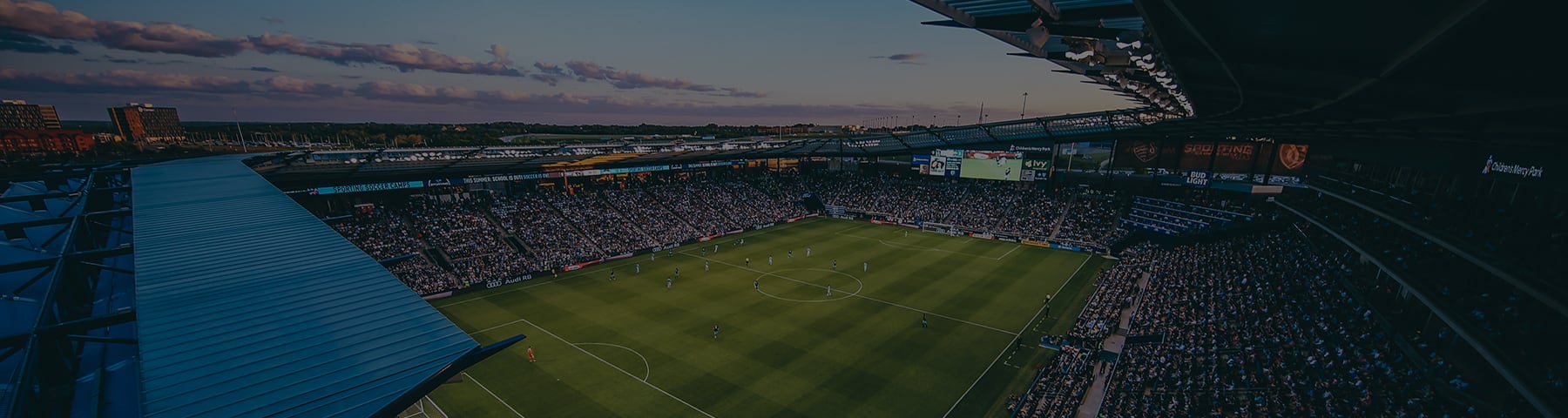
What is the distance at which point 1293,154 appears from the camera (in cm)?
4575

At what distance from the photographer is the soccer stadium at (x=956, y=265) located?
813cm

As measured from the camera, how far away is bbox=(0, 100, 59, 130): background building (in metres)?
53.1

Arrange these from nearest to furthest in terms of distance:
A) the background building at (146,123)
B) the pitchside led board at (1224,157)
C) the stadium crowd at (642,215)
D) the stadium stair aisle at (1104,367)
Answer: the stadium stair aisle at (1104,367) < the stadium crowd at (642,215) < the pitchside led board at (1224,157) < the background building at (146,123)

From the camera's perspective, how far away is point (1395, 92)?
8.98 meters

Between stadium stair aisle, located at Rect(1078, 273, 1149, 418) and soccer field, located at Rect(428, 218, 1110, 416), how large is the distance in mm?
2441

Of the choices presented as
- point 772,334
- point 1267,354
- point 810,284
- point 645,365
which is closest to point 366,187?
point 645,365

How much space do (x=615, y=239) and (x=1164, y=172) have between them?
159 ft

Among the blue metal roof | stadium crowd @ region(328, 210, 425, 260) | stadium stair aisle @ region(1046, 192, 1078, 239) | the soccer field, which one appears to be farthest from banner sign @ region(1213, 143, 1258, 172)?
stadium crowd @ region(328, 210, 425, 260)

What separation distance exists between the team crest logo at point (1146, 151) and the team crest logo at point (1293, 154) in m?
8.44

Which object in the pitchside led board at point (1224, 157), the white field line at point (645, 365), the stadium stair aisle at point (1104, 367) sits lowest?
the white field line at point (645, 365)

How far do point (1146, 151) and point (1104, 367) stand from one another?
35984 millimetres

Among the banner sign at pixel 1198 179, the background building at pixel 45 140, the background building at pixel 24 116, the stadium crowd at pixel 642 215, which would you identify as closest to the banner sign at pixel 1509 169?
the stadium crowd at pixel 642 215

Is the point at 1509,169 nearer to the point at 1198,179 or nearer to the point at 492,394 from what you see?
the point at 1198,179

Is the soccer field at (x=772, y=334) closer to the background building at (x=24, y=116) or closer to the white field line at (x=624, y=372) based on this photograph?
the white field line at (x=624, y=372)
